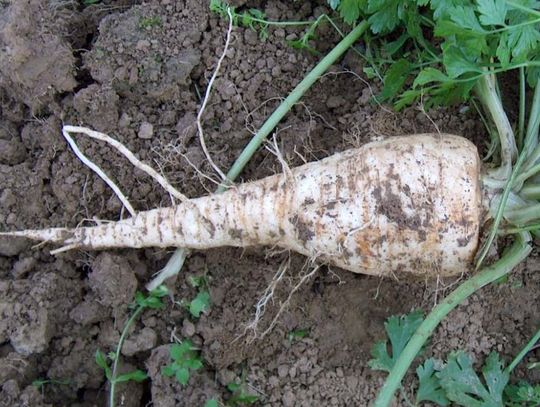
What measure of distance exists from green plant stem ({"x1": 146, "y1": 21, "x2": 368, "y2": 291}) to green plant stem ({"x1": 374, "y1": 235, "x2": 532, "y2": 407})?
3.07ft

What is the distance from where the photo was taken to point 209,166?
110 inches

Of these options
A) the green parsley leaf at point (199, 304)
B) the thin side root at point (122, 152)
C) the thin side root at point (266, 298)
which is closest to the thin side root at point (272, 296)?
the thin side root at point (266, 298)

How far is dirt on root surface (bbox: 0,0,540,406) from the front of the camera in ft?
8.78

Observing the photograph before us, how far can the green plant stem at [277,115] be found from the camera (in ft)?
8.97

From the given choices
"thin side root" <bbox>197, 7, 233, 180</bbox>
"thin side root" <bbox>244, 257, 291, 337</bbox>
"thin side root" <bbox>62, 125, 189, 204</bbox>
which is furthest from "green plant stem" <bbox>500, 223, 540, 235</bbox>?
"thin side root" <bbox>62, 125, 189, 204</bbox>

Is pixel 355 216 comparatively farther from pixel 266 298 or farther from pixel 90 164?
pixel 90 164

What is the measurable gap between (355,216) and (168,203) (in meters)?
0.81

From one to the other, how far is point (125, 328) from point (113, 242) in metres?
0.35

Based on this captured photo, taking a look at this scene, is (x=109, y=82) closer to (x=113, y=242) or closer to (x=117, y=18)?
(x=117, y=18)

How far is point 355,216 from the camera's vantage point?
8.37ft

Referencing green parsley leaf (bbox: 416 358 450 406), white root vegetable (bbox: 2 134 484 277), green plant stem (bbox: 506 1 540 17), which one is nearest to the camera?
green plant stem (bbox: 506 1 540 17)

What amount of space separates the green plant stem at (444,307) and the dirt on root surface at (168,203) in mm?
159

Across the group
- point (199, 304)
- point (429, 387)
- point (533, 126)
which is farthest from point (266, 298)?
point (533, 126)

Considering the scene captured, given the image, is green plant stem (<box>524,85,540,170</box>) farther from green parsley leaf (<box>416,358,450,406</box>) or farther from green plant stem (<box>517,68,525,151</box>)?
green parsley leaf (<box>416,358,450,406</box>)
